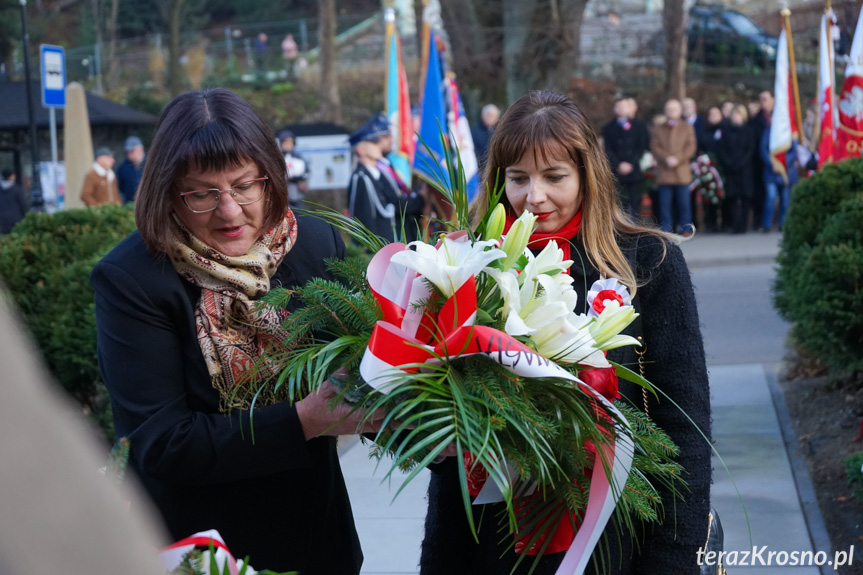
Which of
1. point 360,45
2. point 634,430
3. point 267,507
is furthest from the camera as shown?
point 360,45

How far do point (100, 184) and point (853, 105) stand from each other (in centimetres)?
1011

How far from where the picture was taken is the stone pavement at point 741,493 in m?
4.50

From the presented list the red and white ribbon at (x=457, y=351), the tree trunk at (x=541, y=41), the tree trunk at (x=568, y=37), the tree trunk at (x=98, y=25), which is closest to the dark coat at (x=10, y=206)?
the tree trunk at (x=541, y=41)

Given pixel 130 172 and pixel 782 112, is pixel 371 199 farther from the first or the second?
pixel 782 112

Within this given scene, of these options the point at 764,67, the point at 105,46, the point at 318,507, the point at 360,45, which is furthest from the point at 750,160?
the point at 105,46

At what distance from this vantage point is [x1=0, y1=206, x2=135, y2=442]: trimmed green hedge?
18.0ft

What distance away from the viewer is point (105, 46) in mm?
37094

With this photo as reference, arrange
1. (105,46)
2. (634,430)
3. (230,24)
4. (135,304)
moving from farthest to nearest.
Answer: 1. (230,24)
2. (105,46)
3. (135,304)
4. (634,430)

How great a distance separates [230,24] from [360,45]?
40.6 ft

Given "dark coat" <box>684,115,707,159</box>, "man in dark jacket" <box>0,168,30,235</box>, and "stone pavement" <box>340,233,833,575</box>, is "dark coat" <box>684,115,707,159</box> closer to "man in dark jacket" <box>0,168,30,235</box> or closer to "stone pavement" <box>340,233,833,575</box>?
"stone pavement" <box>340,233,833,575</box>

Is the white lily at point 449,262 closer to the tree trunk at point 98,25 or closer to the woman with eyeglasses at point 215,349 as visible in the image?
the woman with eyeglasses at point 215,349

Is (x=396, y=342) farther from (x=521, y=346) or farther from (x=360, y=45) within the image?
(x=360, y=45)

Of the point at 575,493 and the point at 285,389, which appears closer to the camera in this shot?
the point at 575,493

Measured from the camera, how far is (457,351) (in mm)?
1774
